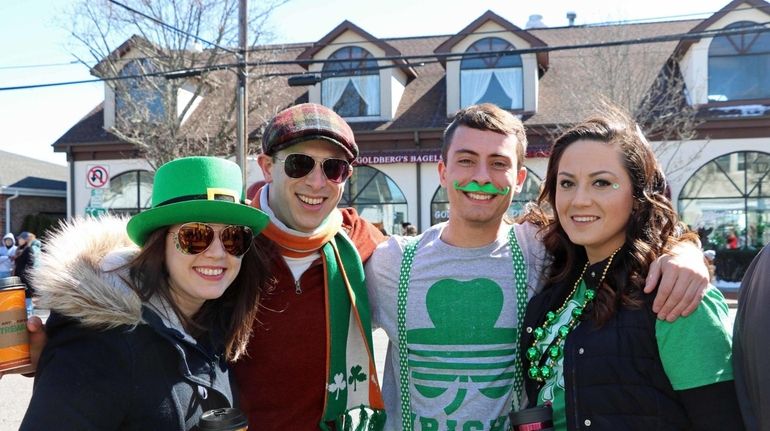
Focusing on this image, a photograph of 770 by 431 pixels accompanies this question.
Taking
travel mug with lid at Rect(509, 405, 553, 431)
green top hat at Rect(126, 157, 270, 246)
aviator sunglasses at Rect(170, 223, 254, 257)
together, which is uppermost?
green top hat at Rect(126, 157, 270, 246)

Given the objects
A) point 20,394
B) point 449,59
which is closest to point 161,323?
point 20,394

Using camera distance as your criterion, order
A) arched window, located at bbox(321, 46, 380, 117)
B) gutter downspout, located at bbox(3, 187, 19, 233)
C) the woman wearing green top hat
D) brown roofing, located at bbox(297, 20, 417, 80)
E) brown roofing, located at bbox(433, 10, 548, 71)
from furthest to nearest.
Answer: gutter downspout, located at bbox(3, 187, 19, 233) → arched window, located at bbox(321, 46, 380, 117) → brown roofing, located at bbox(297, 20, 417, 80) → brown roofing, located at bbox(433, 10, 548, 71) → the woman wearing green top hat

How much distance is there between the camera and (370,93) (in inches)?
Answer: 722

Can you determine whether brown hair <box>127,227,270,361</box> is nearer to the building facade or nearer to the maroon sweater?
the maroon sweater

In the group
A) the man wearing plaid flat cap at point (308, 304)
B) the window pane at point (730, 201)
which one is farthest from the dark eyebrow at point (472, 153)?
the window pane at point (730, 201)

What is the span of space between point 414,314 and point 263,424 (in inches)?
31.2

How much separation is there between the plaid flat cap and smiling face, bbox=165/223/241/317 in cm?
63

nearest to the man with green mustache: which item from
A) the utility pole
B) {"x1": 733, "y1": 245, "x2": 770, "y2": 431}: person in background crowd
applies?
{"x1": 733, "y1": 245, "x2": 770, "y2": 431}: person in background crowd

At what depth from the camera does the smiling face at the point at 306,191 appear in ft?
9.79

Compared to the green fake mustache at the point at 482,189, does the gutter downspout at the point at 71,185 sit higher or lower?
higher

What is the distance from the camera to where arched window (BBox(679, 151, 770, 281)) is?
54.4 ft

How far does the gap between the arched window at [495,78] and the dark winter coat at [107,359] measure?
1598 centimetres

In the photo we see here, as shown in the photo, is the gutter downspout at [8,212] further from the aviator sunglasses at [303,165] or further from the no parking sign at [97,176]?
the aviator sunglasses at [303,165]

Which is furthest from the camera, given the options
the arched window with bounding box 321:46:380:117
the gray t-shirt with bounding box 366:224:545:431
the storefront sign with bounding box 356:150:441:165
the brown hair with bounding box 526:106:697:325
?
the arched window with bounding box 321:46:380:117
